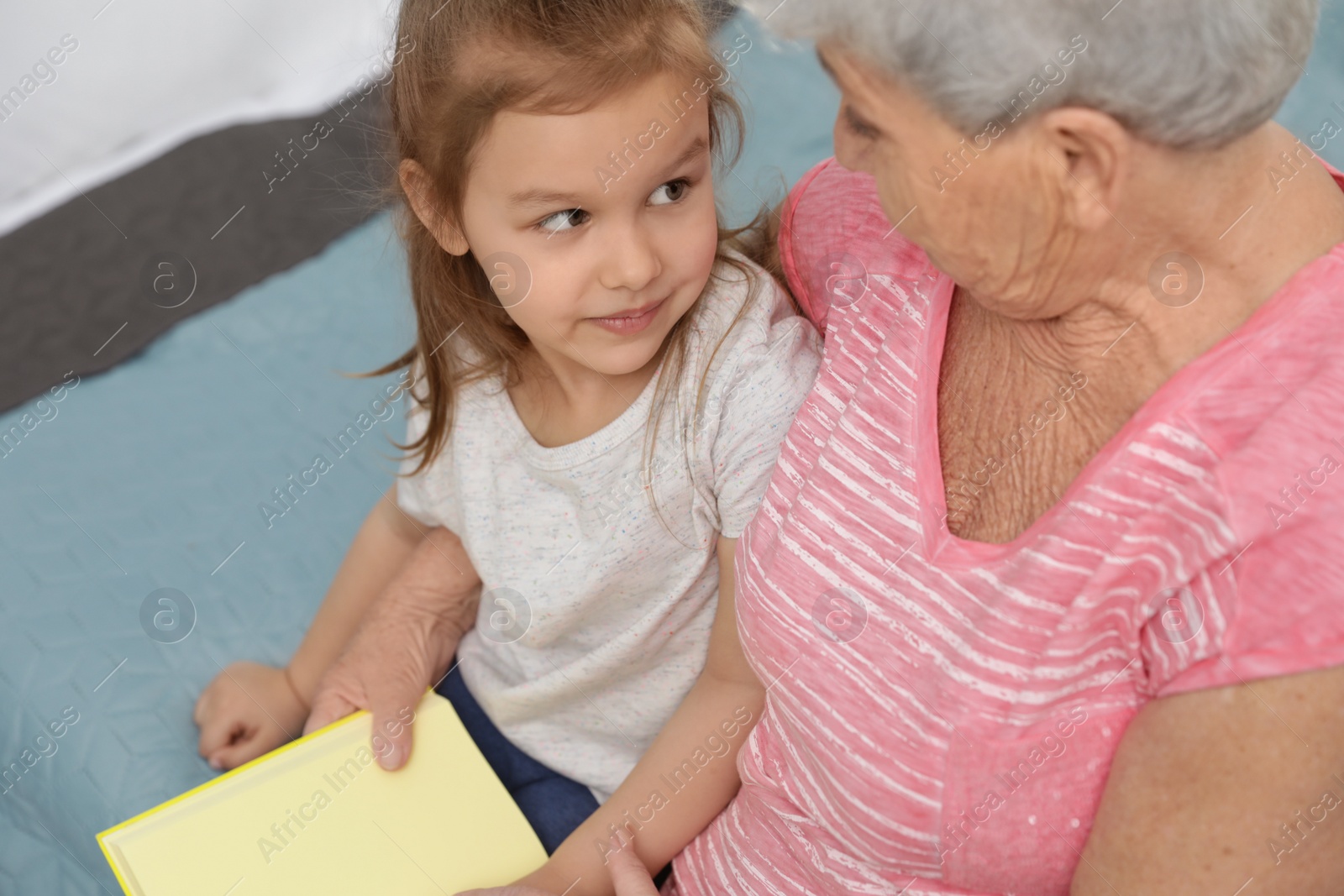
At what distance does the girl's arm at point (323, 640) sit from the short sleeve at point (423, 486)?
0.06m

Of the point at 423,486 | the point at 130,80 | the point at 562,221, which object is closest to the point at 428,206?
the point at 562,221

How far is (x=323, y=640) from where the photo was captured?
1506 mm

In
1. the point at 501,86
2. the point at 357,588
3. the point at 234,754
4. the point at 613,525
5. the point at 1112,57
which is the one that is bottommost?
the point at 234,754

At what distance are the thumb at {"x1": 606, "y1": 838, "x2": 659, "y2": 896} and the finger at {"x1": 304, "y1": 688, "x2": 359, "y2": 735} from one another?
36 cm

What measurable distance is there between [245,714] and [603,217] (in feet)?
2.76

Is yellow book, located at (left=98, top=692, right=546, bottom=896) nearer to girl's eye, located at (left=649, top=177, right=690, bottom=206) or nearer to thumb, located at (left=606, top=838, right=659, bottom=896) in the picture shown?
thumb, located at (left=606, top=838, right=659, bottom=896)

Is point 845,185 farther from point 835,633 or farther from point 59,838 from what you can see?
point 59,838

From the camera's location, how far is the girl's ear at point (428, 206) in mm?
1129

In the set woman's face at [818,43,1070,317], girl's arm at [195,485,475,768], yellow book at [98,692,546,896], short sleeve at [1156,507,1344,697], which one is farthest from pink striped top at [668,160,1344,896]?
girl's arm at [195,485,475,768]

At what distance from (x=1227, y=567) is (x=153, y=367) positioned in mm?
1631

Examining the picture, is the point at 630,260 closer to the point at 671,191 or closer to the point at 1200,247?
the point at 671,191

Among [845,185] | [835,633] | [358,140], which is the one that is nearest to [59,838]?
[835,633]

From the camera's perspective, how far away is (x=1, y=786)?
1396 millimetres

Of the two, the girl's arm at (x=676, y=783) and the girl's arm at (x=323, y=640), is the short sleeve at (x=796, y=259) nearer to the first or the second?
the girl's arm at (x=676, y=783)
